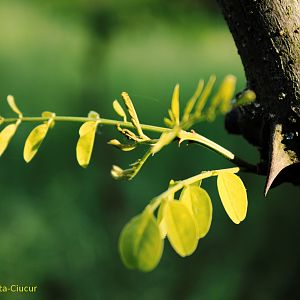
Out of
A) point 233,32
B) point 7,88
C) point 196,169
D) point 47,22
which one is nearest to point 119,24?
point 47,22

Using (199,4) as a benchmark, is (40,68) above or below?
below

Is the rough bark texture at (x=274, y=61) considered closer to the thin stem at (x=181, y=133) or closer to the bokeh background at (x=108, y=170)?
the thin stem at (x=181, y=133)

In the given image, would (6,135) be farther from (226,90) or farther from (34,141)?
(226,90)

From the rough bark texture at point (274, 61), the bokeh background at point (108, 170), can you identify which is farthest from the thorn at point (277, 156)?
the bokeh background at point (108, 170)

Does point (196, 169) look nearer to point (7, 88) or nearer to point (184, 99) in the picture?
point (184, 99)

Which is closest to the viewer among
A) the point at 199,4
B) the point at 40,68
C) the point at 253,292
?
the point at 253,292

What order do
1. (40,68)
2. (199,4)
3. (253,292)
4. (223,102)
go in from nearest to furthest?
(223,102) < (253,292) < (40,68) < (199,4)

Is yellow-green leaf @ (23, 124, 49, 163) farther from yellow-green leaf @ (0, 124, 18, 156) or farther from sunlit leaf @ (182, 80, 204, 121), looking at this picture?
sunlit leaf @ (182, 80, 204, 121)
